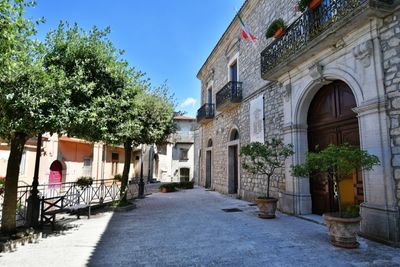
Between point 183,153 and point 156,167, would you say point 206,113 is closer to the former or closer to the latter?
point 183,153

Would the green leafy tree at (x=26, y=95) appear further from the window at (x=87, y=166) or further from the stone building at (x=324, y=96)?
the window at (x=87, y=166)

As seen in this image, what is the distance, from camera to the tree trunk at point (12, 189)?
4.79 metres

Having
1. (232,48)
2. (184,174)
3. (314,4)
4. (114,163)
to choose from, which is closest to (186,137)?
(184,174)

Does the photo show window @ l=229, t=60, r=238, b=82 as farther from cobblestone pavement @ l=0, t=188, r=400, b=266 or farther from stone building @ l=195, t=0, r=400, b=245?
cobblestone pavement @ l=0, t=188, r=400, b=266

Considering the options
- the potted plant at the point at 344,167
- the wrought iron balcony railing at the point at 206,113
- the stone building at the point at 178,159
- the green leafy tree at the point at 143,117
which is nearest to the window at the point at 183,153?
the stone building at the point at 178,159

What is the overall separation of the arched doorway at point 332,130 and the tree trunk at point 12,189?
20.5 ft

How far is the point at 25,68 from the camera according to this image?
13.5 feet

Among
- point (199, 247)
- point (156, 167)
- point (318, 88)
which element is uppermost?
point (318, 88)

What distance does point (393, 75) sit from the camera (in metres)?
4.46

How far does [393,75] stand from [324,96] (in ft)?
7.32

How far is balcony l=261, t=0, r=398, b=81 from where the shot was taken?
14.9 ft

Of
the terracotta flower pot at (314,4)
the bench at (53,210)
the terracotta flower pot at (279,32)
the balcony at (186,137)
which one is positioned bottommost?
the bench at (53,210)

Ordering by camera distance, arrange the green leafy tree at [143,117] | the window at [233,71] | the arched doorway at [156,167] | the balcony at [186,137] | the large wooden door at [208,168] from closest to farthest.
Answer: the green leafy tree at [143,117], the window at [233,71], the large wooden door at [208,168], the arched doorway at [156,167], the balcony at [186,137]

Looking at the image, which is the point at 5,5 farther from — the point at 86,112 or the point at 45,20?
the point at 86,112
